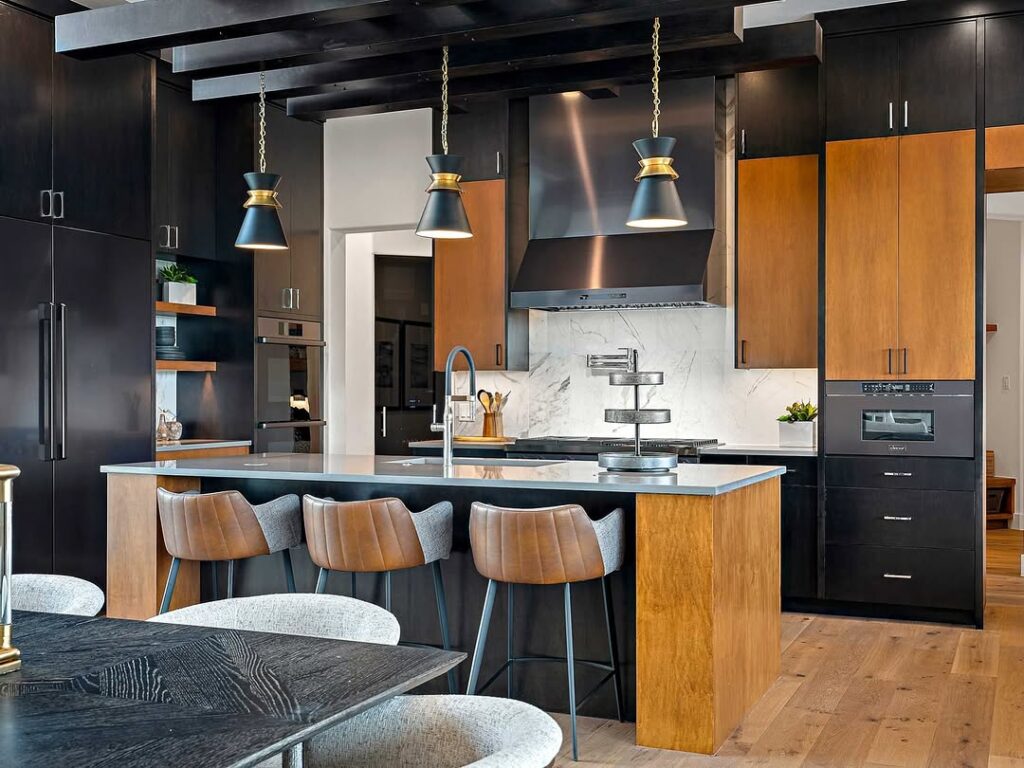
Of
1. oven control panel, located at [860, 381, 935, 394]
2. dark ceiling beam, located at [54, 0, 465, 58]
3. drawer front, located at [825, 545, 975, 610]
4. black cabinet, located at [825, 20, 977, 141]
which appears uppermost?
black cabinet, located at [825, 20, 977, 141]

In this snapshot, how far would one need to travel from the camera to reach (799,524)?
5578mm

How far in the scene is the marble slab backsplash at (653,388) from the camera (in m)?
6.14

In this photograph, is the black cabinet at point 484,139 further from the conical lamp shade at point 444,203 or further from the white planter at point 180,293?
the conical lamp shade at point 444,203

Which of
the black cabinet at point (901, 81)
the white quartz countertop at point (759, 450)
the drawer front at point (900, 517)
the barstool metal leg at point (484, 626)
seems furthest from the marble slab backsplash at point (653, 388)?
the barstool metal leg at point (484, 626)

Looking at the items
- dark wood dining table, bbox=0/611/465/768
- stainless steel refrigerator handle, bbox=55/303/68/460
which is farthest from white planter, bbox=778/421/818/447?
dark wood dining table, bbox=0/611/465/768

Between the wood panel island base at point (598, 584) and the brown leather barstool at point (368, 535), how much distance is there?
16 centimetres

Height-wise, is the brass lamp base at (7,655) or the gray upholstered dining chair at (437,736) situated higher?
the brass lamp base at (7,655)

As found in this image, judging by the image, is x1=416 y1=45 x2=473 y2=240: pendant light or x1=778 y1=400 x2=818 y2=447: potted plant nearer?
x1=416 y1=45 x2=473 y2=240: pendant light

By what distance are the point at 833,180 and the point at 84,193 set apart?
3839 mm

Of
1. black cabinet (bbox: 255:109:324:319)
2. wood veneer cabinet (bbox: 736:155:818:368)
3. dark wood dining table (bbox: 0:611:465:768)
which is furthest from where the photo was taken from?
black cabinet (bbox: 255:109:324:319)

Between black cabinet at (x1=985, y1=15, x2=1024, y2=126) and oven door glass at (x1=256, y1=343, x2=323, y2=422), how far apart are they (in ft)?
14.1

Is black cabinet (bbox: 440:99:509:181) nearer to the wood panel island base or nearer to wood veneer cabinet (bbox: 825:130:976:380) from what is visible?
wood veneer cabinet (bbox: 825:130:976:380)

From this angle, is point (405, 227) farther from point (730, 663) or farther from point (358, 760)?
point (358, 760)

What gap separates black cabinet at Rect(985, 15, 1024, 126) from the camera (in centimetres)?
520
